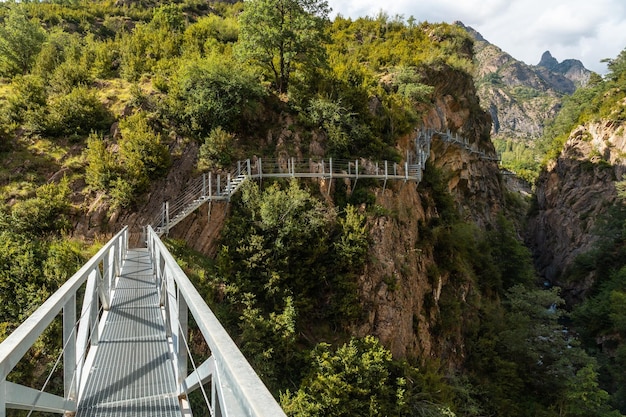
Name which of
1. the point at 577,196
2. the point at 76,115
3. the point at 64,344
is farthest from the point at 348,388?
the point at 577,196

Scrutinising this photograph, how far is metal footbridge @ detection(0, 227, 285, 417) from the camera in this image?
157cm

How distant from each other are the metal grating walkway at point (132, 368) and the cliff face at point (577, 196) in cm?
3830

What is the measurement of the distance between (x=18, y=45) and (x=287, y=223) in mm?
20559

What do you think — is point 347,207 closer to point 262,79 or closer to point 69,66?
point 262,79

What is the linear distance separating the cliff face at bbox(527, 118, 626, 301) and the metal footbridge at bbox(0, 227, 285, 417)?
38.5 m

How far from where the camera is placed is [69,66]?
688 inches

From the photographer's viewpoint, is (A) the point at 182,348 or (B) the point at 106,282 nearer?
(A) the point at 182,348

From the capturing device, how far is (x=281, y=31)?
18.1 metres

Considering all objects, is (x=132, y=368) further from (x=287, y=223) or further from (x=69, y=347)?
(x=287, y=223)

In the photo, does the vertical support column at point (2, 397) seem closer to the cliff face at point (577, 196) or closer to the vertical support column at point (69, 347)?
the vertical support column at point (69, 347)

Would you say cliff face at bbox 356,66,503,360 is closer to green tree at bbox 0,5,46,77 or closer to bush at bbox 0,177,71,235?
bush at bbox 0,177,71,235

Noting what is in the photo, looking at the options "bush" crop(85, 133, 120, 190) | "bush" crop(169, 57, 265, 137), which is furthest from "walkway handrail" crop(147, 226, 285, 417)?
"bush" crop(169, 57, 265, 137)

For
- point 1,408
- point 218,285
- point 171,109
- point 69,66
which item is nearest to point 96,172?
point 171,109

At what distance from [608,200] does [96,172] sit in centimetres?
4417
